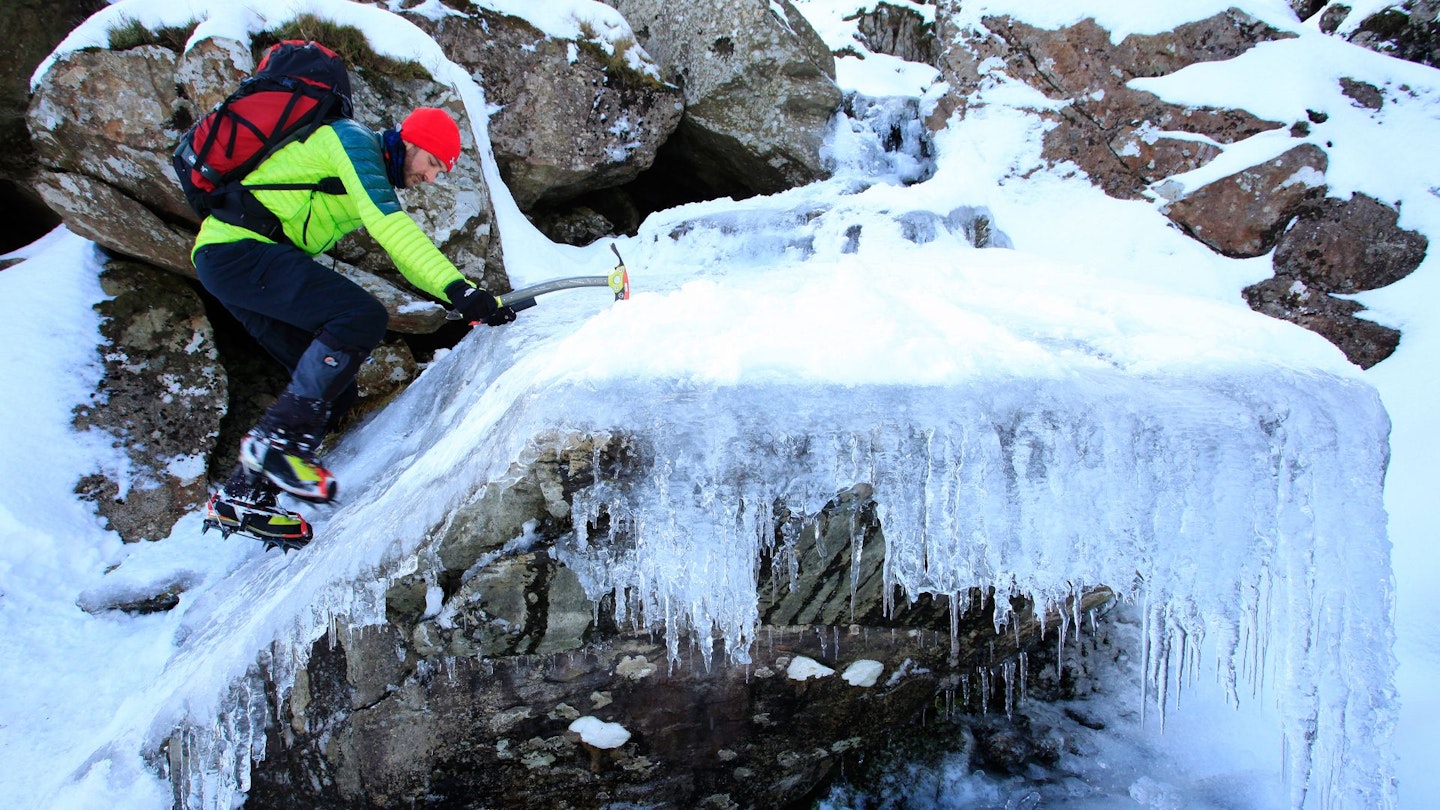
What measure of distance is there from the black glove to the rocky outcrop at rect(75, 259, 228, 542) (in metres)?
2.30

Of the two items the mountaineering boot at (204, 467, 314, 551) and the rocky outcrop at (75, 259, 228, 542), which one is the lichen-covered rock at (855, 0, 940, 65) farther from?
the mountaineering boot at (204, 467, 314, 551)

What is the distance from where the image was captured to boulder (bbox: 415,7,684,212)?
588cm

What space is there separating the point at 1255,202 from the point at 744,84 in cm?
464

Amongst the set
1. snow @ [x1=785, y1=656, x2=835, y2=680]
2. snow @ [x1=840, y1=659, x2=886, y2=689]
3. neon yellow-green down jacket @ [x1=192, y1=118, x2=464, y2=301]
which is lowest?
snow @ [x1=840, y1=659, x2=886, y2=689]

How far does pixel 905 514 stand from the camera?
241cm

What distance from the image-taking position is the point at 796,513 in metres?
2.41

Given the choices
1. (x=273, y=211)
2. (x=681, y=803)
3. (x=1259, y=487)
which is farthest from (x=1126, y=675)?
(x=273, y=211)

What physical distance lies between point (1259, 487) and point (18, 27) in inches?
301

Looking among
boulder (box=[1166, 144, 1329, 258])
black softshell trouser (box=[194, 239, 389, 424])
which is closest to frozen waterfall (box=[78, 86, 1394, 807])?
black softshell trouser (box=[194, 239, 389, 424])

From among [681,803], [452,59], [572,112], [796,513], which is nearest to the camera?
[796,513]

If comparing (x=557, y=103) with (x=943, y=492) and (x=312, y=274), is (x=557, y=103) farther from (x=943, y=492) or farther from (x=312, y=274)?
(x=943, y=492)

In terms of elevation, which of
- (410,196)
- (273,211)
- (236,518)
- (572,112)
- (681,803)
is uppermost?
(572,112)

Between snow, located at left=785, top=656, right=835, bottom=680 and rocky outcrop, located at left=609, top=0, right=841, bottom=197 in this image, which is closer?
snow, located at left=785, top=656, right=835, bottom=680

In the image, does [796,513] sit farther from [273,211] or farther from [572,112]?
[572,112]
